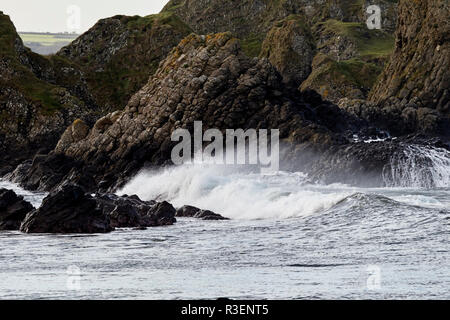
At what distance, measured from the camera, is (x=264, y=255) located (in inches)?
917

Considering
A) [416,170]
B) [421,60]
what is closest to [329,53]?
[421,60]

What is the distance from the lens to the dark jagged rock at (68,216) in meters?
30.7

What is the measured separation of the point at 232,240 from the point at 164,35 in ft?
391

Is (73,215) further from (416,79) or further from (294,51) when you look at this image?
(294,51)

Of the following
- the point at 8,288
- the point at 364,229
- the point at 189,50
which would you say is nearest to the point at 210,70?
the point at 189,50

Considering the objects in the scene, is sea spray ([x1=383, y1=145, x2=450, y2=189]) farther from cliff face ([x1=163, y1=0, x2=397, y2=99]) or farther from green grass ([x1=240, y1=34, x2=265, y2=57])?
green grass ([x1=240, y1=34, x2=265, y2=57])

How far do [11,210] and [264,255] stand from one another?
14.5 meters

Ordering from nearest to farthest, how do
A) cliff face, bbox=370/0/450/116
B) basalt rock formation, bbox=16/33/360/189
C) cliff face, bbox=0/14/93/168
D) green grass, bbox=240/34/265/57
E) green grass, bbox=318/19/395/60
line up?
basalt rock formation, bbox=16/33/360/189 < cliff face, bbox=0/14/93/168 < cliff face, bbox=370/0/450/116 < green grass, bbox=318/19/395/60 < green grass, bbox=240/34/265/57

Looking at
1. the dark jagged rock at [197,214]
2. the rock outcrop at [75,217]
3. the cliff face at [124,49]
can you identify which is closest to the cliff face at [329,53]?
the cliff face at [124,49]

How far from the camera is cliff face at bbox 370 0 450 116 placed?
312 feet

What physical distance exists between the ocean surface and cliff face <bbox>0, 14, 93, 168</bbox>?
2086 inches

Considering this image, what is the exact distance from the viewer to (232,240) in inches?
1081

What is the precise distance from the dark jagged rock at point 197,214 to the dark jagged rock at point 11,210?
7.14m

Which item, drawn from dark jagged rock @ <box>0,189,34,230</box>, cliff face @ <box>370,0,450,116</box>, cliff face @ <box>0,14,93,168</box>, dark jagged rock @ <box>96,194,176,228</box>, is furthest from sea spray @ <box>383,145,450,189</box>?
cliff face @ <box>0,14,93,168</box>
